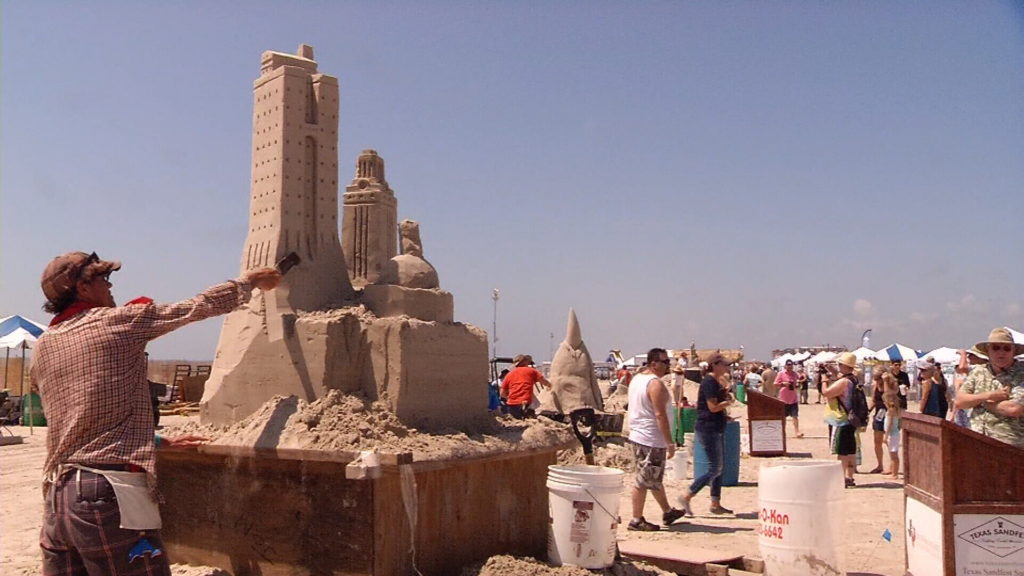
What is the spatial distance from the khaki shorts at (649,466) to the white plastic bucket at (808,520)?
6.75 feet

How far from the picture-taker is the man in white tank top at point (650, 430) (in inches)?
283

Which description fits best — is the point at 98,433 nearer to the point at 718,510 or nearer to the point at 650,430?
the point at 650,430

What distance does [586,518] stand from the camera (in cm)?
513

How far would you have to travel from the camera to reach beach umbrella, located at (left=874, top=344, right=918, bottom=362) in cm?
2905

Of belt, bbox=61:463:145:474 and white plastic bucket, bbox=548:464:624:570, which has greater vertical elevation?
belt, bbox=61:463:145:474

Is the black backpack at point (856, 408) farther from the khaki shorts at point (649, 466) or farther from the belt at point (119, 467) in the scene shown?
the belt at point (119, 467)

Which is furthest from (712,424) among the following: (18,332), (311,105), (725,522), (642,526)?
(18,332)

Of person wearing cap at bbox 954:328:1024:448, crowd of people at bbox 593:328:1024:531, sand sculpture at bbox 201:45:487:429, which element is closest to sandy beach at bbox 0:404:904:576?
crowd of people at bbox 593:328:1024:531

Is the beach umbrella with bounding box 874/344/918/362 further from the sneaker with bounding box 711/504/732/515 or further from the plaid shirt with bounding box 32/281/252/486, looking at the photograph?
the plaid shirt with bounding box 32/281/252/486

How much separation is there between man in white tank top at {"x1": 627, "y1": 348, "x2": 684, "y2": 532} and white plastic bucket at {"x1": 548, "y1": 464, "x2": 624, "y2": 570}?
80.3 inches

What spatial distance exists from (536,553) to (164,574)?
2947 mm

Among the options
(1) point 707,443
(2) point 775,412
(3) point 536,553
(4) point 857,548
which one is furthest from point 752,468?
(3) point 536,553

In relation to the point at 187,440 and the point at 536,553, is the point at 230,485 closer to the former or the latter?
the point at 187,440

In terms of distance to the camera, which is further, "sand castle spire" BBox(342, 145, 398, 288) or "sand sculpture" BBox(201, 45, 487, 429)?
"sand castle spire" BBox(342, 145, 398, 288)
